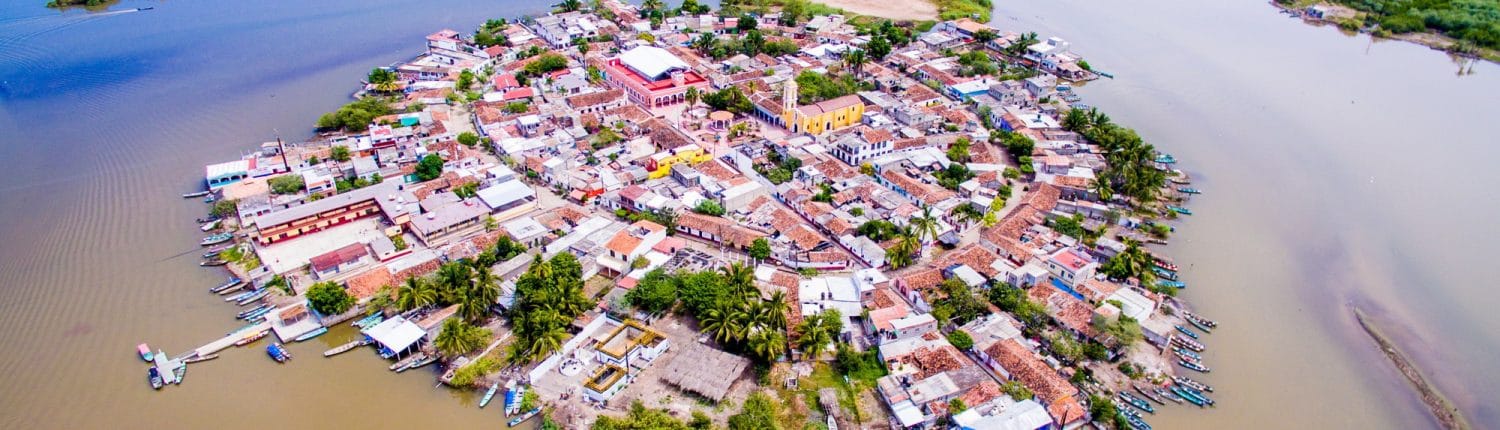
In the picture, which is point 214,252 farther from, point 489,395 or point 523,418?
point 523,418

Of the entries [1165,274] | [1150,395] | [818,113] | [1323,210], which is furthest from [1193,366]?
[818,113]

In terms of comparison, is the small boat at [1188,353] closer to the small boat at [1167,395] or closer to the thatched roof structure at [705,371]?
the small boat at [1167,395]

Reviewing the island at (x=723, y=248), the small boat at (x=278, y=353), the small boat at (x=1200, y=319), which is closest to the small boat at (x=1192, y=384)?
the island at (x=723, y=248)

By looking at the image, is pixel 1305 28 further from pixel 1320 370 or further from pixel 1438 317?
pixel 1320 370

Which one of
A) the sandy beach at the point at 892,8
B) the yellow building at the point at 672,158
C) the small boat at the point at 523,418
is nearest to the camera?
the small boat at the point at 523,418

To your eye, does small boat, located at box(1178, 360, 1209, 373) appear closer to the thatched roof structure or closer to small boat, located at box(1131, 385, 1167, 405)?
small boat, located at box(1131, 385, 1167, 405)

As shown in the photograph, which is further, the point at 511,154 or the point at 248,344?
the point at 511,154

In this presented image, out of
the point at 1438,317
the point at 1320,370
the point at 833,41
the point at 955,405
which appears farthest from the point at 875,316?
the point at 833,41
